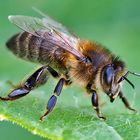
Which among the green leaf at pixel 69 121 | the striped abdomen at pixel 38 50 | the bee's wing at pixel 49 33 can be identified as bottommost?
the green leaf at pixel 69 121

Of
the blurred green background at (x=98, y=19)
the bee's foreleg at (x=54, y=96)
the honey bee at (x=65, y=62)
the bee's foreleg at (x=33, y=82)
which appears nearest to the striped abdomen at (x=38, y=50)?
the honey bee at (x=65, y=62)

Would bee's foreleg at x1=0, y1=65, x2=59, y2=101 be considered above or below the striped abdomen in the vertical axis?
below

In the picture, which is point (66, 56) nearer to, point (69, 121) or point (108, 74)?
point (108, 74)

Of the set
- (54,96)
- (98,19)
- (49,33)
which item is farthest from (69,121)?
(98,19)

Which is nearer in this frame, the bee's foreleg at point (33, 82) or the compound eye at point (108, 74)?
the compound eye at point (108, 74)

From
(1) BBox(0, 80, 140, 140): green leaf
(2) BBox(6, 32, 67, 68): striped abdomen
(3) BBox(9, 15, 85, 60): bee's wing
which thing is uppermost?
(3) BBox(9, 15, 85, 60): bee's wing

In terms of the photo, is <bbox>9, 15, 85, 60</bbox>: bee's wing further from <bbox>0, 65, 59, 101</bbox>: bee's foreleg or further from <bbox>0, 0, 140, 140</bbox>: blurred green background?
<bbox>0, 0, 140, 140</bbox>: blurred green background

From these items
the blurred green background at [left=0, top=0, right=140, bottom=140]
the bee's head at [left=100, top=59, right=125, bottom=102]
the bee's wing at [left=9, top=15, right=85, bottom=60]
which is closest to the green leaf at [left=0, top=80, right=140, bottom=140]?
the bee's head at [left=100, top=59, right=125, bottom=102]

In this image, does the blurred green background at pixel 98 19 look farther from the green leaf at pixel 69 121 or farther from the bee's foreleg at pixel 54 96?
the bee's foreleg at pixel 54 96
